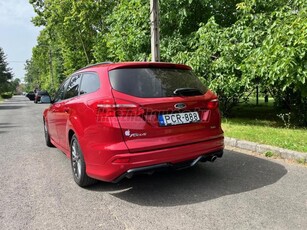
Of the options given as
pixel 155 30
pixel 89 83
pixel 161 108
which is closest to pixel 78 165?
pixel 89 83

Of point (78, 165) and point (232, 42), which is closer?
point (78, 165)

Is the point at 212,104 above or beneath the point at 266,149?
above

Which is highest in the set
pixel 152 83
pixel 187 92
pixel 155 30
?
pixel 155 30

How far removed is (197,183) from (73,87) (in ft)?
8.37

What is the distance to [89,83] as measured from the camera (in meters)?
4.32

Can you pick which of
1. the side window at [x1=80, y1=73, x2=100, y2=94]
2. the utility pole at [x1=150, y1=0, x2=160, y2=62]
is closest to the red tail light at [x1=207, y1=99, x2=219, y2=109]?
the side window at [x1=80, y1=73, x2=100, y2=94]

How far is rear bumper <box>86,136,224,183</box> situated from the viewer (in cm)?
351

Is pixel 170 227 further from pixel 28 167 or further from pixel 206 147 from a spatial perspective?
pixel 28 167

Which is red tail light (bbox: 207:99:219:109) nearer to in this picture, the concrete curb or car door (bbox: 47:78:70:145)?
the concrete curb

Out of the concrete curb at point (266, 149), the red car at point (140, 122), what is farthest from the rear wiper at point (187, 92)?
the concrete curb at point (266, 149)

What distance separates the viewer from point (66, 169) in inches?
209

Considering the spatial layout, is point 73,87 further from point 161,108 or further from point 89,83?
point 161,108

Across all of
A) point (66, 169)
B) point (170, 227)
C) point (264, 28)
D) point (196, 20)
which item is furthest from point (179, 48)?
point (170, 227)

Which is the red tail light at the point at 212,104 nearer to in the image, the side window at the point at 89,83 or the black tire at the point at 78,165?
the side window at the point at 89,83
